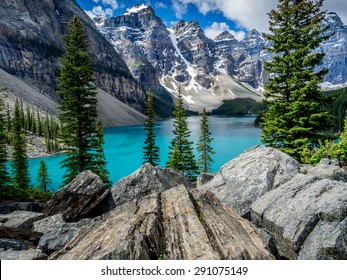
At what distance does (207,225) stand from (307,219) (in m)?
2.66

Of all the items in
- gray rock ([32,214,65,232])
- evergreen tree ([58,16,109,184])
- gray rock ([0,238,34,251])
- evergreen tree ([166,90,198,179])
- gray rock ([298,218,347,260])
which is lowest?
evergreen tree ([166,90,198,179])

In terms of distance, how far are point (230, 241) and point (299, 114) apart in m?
14.8

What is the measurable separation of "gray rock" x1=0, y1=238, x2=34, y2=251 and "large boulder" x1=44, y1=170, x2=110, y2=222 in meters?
2.53

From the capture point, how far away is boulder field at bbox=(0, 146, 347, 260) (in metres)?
5.29

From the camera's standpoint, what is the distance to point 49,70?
7382 inches

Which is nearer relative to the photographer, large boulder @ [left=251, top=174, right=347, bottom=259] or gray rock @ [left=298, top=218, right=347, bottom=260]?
gray rock @ [left=298, top=218, right=347, bottom=260]

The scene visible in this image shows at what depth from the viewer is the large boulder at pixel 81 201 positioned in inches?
398

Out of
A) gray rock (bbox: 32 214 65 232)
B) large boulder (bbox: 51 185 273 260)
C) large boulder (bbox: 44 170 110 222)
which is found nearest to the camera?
large boulder (bbox: 51 185 273 260)

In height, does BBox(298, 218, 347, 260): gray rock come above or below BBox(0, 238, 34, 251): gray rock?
above

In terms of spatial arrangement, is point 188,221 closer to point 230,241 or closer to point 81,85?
point 230,241

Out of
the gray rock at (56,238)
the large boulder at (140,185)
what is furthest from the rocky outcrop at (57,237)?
the large boulder at (140,185)

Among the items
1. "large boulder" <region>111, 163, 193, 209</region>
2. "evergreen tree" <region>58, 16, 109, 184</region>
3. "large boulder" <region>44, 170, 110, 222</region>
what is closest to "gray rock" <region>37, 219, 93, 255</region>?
"large boulder" <region>44, 170, 110, 222</region>

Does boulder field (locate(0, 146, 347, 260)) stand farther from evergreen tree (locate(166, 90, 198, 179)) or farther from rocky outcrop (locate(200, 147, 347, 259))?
evergreen tree (locate(166, 90, 198, 179))

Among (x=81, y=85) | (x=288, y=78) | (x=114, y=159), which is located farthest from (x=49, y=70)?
(x=288, y=78)
